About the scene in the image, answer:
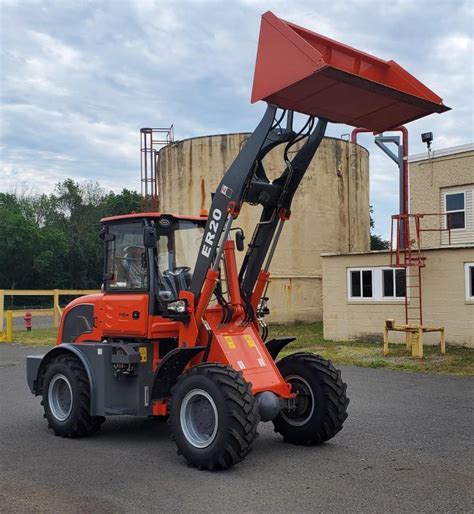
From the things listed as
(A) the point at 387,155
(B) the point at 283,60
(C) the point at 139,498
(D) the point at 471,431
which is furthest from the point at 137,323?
(A) the point at 387,155

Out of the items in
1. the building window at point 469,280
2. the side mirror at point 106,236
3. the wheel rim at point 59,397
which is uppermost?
the side mirror at point 106,236

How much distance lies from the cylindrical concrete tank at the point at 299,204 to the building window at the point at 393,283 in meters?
7.31

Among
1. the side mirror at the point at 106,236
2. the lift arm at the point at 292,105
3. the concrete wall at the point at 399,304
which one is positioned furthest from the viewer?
the concrete wall at the point at 399,304

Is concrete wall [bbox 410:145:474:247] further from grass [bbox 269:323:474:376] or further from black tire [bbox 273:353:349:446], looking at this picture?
black tire [bbox 273:353:349:446]

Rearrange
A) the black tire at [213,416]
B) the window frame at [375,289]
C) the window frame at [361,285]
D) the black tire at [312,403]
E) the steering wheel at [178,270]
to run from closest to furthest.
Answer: the black tire at [213,416] < the black tire at [312,403] < the steering wheel at [178,270] < the window frame at [375,289] < the window frame at [361,285]

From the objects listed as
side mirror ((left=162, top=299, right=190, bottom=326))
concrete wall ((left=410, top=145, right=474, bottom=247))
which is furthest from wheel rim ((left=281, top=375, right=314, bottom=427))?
concrete wall ((left=410, top=145, right=474, bottom=247))

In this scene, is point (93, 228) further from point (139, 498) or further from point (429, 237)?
point (139, 498)

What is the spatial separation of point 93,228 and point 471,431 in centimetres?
5898

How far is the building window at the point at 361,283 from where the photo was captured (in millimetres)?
19766

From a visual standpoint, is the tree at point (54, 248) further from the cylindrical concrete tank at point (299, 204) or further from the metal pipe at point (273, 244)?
the metal pipe at point (273, 244)

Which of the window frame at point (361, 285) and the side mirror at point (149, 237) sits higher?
the side mirror at point (149, 237)

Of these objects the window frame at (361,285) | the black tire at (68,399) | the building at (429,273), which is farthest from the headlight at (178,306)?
the window frame at (361,285)

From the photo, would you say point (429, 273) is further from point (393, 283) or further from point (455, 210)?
point (455, 210)

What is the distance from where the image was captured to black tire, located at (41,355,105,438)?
7867 millimetres
